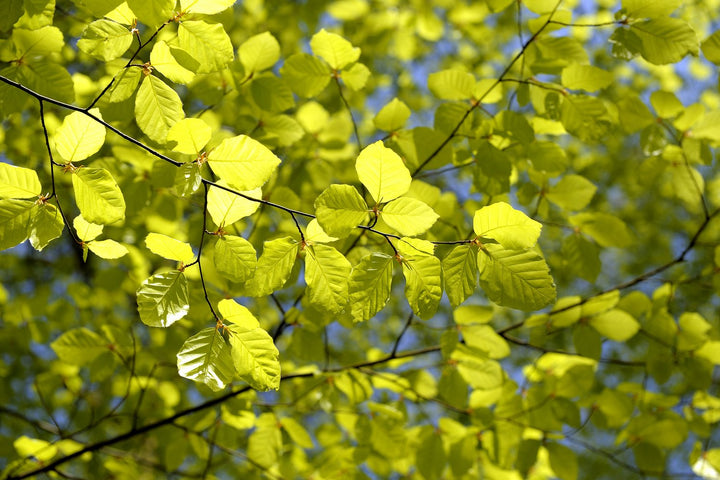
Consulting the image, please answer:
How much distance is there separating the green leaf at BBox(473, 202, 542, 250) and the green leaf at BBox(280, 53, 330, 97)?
2.27ft

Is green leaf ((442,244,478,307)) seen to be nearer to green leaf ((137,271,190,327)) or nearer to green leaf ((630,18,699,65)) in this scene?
green leaf ((137,271,190,327))

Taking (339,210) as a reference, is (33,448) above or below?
below

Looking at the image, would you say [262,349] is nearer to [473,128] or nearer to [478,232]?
[478,232]

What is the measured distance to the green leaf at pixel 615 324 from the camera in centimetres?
140

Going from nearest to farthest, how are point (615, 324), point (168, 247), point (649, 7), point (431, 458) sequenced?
point (168, 247) < point (649, 7) < point (615, 324) < point (431, 458)

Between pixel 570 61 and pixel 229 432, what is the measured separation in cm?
145


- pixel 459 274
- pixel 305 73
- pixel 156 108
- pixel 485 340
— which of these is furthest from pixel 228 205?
pixel 485 340

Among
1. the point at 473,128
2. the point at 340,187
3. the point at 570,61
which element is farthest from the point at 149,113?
the point at 570,61

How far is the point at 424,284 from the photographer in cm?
86

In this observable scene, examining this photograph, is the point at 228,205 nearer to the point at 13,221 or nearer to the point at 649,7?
the point at 13,221

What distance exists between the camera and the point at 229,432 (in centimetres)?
161

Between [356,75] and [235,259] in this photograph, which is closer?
[235,259]

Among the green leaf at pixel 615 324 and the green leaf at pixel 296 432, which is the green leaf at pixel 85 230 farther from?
the green leaf at pixel 615 324

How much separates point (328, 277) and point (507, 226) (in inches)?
12.3
